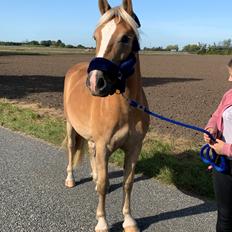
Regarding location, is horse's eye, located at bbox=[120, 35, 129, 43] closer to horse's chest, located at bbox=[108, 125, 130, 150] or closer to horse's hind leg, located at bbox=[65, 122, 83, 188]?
horse's chest, located at bbox=[108, 125, 130, 150]

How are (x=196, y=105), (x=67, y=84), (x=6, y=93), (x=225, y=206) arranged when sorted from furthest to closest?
(x=6, y=93), (x=196, y=105), (x=67, y=84), (x=225, y=206)

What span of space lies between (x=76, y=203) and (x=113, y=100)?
1.48 meters

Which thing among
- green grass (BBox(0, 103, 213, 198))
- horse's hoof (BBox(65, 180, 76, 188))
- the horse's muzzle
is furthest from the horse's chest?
green grass (BBox(0, 103, 213, 198))

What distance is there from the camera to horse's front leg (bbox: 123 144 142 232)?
14.0ft

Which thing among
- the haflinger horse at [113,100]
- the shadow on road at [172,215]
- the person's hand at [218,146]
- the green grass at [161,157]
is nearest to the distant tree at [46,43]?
the green grass at [161,157]

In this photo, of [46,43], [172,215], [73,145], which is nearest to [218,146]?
[172,215]

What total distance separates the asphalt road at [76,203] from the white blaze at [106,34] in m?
1.88

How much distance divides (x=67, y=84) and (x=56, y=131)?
2.18 meters

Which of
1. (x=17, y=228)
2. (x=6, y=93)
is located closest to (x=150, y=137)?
(x=17, y=228)

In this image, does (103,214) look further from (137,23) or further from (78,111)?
(137,23)

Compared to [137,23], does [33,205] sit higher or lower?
lower

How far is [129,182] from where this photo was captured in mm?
4457

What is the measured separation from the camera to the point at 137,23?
3.84 meters

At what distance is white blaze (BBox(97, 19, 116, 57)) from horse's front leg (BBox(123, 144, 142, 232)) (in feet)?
3.97
